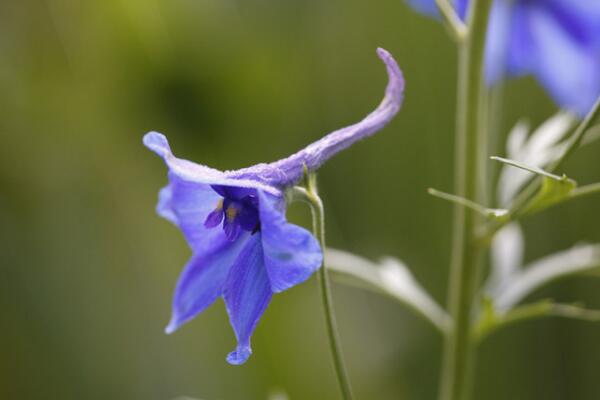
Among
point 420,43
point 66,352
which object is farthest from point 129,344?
point 420,43

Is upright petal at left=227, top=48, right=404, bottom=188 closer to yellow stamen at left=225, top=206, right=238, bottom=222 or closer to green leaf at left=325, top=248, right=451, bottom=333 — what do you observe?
yellow stamen at left=225, top=206, right=238, bottom=222

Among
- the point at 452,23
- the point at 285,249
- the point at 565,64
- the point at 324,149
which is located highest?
the point at 565,64

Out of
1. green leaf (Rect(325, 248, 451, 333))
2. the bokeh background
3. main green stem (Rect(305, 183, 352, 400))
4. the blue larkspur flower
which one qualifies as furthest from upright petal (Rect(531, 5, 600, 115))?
the bokeh background

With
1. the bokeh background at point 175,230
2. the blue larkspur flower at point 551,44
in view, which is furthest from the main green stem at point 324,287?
the bokeh background at point 175,230

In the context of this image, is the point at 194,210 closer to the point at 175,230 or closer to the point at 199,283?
the point at 199,283

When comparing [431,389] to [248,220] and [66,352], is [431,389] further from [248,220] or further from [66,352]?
[248,220]

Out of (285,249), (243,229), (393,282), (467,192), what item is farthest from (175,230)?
(285,249)

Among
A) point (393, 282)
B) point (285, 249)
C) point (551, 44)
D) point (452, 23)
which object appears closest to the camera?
point (285, 249)
